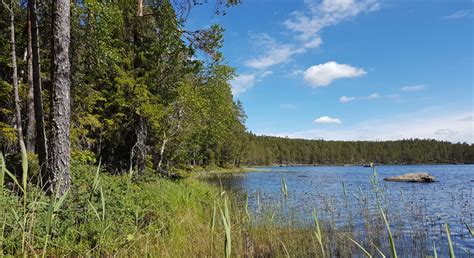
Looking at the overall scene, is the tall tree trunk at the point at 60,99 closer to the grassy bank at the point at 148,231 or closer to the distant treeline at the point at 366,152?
the grassy bank at the point at 148,231

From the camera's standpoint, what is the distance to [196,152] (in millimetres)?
24406

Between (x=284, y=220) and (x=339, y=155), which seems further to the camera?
(x=339, y=155)

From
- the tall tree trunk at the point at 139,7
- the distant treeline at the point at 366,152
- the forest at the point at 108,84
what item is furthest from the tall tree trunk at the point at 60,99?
the distant treeline at the point at 366,152

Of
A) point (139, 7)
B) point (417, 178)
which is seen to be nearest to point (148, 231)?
point (139, 7)

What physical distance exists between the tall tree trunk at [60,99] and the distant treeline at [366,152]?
433 ft

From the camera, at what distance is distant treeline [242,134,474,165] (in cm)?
14850

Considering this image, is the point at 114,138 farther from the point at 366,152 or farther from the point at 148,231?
the point at 366,152

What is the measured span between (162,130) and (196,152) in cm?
415

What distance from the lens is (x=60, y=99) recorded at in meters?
6.57

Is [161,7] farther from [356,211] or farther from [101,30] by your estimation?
[356,211]

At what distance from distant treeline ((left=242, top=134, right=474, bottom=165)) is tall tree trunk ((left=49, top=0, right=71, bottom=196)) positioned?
132 metres

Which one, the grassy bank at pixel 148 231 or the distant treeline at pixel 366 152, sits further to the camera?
the distant treeline at pixel 366 152

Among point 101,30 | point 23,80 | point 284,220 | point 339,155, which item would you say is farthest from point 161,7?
point 339,155

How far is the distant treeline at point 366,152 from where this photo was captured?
148500 mm
